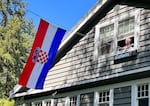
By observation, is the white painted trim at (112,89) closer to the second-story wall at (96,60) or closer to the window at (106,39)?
the second-story wall at (96,60)

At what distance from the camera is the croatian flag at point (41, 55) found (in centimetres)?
1257

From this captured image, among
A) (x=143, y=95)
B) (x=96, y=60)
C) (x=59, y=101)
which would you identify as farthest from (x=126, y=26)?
(x=59, y=101)

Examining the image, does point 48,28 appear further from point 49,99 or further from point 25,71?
point 49,99

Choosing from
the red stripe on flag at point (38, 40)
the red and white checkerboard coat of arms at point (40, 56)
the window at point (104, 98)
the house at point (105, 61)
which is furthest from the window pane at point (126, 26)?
the red and white checkerboard coat of arms at point (40, 56)

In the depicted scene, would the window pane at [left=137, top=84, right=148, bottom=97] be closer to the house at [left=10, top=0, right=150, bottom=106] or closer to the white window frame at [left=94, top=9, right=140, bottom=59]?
the house at [left=10, top=0, right=150, bottom=106]

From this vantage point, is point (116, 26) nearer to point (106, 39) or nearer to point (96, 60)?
point (106, 39)

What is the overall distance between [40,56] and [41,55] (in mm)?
55

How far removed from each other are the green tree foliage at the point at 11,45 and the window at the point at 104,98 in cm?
917

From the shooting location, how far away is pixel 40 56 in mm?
12680

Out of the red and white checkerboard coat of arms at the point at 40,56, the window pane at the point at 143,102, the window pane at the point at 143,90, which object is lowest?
the window pane at the point at 143,102

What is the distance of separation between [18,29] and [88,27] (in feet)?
30.5

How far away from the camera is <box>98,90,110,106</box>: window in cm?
1406

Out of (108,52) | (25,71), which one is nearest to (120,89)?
(108,52)

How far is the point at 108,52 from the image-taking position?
14.3 meters
